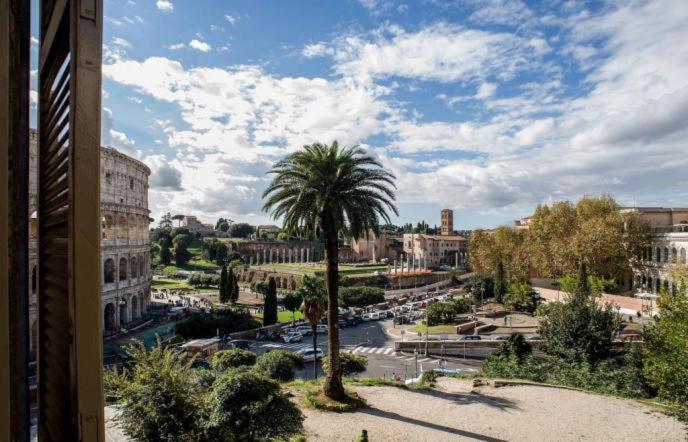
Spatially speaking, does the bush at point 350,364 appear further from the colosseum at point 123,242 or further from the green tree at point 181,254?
the green tree at point 181,254

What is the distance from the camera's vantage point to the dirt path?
1423cm

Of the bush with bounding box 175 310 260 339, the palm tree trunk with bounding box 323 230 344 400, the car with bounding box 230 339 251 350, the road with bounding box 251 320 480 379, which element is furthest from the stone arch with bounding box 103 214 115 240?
the palm tree trunk with bounding box 323 230 344 400

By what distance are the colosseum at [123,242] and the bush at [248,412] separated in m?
27.7

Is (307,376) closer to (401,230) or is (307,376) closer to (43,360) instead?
(43,360)

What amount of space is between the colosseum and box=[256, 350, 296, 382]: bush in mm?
19254

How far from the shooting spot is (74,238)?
1952mm

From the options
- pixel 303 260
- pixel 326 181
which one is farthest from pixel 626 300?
pixel 303 260

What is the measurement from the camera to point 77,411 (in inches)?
76.2

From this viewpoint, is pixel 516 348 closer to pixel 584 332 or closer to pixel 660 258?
pixel 584 332

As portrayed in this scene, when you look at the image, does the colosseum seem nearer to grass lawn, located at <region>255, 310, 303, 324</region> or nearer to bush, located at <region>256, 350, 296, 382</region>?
grass lawn, located at <region>255, 310, 303, 324</region>

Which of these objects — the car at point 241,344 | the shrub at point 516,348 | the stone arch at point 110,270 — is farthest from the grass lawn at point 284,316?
the shrub at point 516,348

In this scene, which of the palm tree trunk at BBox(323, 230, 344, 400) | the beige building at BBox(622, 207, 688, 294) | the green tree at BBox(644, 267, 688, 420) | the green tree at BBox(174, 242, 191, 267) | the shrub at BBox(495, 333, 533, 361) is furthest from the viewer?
the green tree at BBox(174, 242, 191, 267)

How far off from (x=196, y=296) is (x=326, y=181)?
164 feet

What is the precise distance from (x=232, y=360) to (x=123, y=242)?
21489mm
